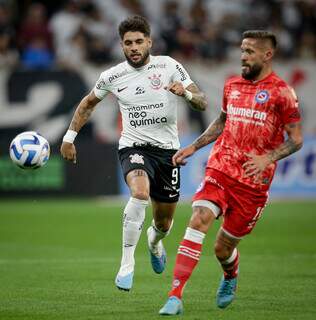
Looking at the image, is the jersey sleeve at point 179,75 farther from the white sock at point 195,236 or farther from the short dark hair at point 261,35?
the white sock at point 195,236

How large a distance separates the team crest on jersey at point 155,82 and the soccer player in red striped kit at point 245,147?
1.58 m

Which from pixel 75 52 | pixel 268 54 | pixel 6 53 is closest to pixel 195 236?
pixel 268 54

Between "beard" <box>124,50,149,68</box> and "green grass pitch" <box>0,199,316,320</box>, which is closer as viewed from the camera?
"green grass pitch" <box>0,199,316,320</box>

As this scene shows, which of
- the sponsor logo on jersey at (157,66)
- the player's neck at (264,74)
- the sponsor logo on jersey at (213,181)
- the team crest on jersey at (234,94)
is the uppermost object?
the player's neck at (264,74)

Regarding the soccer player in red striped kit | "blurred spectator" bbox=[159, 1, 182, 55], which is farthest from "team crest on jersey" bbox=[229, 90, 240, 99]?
"blurred spectator" bbox=[159, 1, 182, 55]

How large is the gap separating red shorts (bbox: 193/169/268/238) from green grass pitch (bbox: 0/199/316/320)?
76 cm

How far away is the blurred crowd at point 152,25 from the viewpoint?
2141 cm

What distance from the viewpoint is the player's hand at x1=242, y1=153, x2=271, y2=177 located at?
8.07 m

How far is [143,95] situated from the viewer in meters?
10.1

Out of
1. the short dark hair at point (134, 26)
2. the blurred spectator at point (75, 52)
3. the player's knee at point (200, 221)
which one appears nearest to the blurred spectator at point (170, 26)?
the blurred spectator at point (75, 52)

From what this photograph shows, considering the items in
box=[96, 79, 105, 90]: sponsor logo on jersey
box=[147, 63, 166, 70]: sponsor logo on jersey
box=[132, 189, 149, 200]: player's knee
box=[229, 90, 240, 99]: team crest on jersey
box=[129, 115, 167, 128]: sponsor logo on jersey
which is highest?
box=[229, 90, 240, 99]: team crest on jersey

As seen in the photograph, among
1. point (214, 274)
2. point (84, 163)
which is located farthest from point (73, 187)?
point (214, 274)

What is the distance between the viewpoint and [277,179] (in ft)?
72.1

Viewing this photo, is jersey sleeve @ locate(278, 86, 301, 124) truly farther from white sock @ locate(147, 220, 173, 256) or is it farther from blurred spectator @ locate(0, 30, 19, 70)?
blurred spectator @ locate(0, 30, 19, 70)
